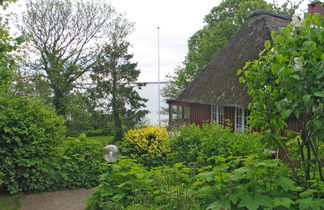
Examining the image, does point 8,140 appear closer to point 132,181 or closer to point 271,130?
point 132,181

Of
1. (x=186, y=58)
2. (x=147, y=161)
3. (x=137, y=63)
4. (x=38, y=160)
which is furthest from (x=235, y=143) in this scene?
(x=186, y=58)

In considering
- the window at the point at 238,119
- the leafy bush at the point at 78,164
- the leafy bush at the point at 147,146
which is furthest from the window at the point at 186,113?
the leafy bush at the point at 78,164

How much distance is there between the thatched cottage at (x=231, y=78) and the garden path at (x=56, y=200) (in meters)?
6.98

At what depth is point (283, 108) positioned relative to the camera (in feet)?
9.27

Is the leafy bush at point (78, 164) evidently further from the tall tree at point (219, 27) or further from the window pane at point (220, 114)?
the tall tree at point (219, 27)

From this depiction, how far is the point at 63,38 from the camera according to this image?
2166 centimetres

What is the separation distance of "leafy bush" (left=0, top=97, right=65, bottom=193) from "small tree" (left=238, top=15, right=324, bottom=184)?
5336 millimetres

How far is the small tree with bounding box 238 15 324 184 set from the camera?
2.53 metres

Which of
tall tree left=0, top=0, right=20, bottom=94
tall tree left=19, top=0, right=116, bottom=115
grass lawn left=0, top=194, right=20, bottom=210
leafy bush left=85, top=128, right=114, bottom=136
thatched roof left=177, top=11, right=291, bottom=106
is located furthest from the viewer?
leafy bush left=85, top=128, right=114, bottom=136

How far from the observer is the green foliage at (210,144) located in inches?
222

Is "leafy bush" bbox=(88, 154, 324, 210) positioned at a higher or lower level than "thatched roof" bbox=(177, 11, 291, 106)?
lower

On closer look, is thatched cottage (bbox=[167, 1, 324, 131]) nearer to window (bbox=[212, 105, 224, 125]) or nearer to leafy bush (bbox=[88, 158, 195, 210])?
window (bbox=[212, 105, 224, 125])

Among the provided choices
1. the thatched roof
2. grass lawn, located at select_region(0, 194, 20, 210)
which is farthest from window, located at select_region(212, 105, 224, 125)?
grass lawn, located at select_region(0, 194, 20, 210)

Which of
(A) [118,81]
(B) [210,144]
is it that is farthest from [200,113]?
(B) [210,144]
